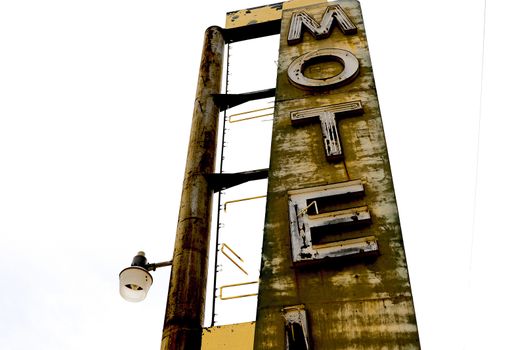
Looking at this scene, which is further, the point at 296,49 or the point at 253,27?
the point at 253,27

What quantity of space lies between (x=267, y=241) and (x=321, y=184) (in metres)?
0.94

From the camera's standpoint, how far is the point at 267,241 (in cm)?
544

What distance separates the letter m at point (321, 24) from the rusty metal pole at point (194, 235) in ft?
5.46

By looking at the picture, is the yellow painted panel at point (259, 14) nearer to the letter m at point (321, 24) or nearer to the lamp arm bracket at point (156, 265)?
the letter m at point (321, 24)

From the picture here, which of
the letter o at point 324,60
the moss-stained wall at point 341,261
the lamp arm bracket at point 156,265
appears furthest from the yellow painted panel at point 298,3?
the lamp arm bracket at point 156,265

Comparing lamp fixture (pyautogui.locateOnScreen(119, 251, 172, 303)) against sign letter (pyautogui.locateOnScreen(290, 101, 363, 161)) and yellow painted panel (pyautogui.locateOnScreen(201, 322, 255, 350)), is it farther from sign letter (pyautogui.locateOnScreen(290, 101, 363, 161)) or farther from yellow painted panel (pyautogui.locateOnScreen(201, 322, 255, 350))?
sign letter (pyautogui.locateOnScreen(290, 101, 363, 161))

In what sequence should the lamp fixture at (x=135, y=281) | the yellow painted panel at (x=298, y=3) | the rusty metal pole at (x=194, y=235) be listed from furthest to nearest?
the yellow painted panel at (x=298, y=3) < the lamp fixture at (x=135, y=281) < the rusty metal pole at (x=194, y=235)

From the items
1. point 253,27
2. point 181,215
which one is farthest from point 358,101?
point 253,27

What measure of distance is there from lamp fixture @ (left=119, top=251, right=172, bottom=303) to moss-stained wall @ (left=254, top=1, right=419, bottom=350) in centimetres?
148

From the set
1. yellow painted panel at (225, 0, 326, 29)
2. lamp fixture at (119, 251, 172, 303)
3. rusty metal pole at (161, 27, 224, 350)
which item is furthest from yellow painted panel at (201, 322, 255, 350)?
yellow painted panel at (225, 0, 326, 29)

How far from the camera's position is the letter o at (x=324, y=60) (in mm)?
7426

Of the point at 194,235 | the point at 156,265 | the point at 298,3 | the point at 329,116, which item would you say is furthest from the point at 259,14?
the point at 156,265

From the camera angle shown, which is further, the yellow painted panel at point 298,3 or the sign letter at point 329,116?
the yellow painted panel at point 298,3

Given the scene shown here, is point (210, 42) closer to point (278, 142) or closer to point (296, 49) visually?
point (296, 49)
